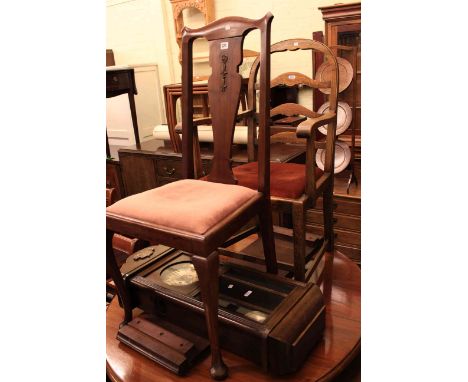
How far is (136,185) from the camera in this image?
10.5 ft

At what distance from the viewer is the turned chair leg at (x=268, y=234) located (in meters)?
1.44

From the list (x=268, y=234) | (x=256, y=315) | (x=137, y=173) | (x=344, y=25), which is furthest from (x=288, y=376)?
(x=137, y=173)

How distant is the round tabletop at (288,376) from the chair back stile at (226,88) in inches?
21.4

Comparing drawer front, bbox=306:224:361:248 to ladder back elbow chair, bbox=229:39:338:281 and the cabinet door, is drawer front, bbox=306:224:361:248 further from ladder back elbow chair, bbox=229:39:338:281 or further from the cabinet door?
the cabinet door

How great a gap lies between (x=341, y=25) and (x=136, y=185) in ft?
6.44

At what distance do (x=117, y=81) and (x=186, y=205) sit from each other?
2.23 metres

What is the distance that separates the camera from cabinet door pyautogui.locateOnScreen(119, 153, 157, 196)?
306 cm

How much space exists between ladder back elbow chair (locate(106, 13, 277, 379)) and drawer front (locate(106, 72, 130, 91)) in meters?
1.63

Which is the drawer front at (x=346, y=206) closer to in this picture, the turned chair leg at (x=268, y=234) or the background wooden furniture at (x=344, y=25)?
the background wooden furniture at (x=344, y=25)

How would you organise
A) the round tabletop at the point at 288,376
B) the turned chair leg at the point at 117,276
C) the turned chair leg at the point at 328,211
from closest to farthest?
1. the round tabletop at the point at 288,376
2. the turned chair leg at the point at 117,276
3. the turned chair leg at the point at 328,211

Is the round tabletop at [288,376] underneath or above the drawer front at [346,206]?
underneath

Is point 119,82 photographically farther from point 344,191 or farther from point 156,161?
point 344,191

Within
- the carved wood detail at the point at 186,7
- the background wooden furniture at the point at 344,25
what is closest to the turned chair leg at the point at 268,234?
the background wooden furniture at the point at 344,25

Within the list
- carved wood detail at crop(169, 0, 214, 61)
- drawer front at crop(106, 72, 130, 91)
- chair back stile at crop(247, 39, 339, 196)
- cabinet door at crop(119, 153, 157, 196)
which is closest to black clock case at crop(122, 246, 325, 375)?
chair back stile at crop(247, 39, 339, 196)
